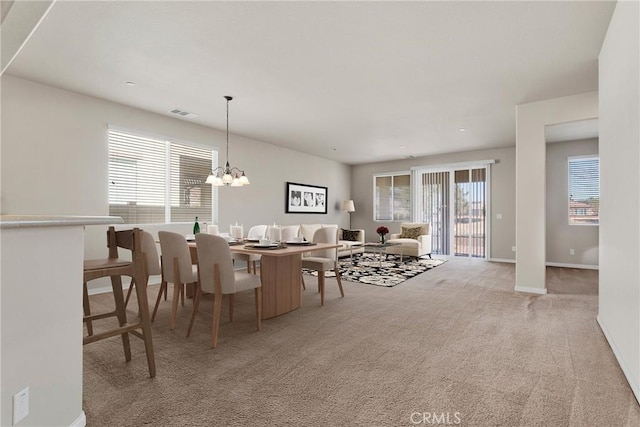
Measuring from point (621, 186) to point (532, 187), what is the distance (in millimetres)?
2167

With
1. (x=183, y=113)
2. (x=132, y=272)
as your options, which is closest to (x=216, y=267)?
(x=132, y=272)

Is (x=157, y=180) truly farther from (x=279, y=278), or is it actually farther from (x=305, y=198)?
(x=305, y=198)

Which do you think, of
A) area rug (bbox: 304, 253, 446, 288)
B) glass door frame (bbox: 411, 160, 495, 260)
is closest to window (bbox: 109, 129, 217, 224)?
area rug (bbox: 304, 253, 446, 288)

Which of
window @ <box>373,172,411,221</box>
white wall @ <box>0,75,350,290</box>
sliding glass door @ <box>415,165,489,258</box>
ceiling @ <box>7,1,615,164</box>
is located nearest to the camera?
ceiling @ <box>7,1,615,164</box>

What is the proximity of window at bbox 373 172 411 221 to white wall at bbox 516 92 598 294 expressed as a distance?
14.2 feet

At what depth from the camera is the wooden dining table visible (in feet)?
10.2

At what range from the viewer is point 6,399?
118 cm

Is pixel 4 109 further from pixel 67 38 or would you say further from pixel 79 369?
pixel 79 369

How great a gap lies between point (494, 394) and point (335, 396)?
91 cm

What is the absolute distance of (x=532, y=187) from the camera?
421 cm

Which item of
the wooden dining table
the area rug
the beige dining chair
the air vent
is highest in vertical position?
the air vent

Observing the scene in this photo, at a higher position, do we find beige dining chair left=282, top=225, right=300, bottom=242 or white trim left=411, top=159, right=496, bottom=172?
white trim left=411, top=159, right=496, bottom=172

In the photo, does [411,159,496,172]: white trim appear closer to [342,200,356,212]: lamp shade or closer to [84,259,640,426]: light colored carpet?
[342,200,356,212]: lamp shade

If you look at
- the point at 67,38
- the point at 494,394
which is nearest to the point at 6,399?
the point at 494,394
